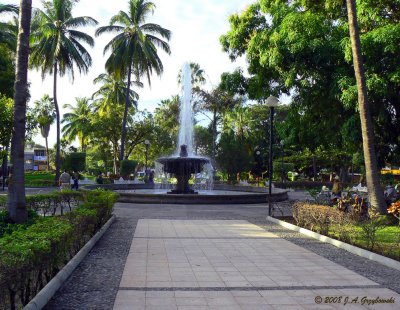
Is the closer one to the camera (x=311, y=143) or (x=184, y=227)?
(x=184, y=227)

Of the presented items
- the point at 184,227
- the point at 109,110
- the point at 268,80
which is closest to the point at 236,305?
the point at 184,227

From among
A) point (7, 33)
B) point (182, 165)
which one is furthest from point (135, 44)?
point (182, 165)

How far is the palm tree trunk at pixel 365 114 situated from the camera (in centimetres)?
1233

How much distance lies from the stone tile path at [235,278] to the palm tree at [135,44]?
2749cm

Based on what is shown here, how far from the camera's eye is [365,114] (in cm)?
1237

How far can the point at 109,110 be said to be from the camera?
4456 cm

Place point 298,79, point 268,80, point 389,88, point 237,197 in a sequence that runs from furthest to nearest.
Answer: point 237,197
point 268,80
point 298,79
point 389,88

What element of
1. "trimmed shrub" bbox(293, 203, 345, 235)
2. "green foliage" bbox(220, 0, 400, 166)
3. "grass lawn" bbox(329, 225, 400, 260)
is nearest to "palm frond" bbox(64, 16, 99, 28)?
"green foliage" bbox(220, 0, 400, 166)

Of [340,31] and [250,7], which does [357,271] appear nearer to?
[340,31]

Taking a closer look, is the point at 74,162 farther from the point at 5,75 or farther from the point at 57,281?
the point at 57,281

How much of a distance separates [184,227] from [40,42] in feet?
88.7

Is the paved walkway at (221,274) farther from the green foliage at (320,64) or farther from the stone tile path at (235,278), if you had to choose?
the green foliage at (320,64)

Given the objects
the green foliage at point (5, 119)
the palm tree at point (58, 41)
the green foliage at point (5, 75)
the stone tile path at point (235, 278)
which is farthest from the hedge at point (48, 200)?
the palm tree at point (58, 41)

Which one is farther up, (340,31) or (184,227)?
(340,31)
